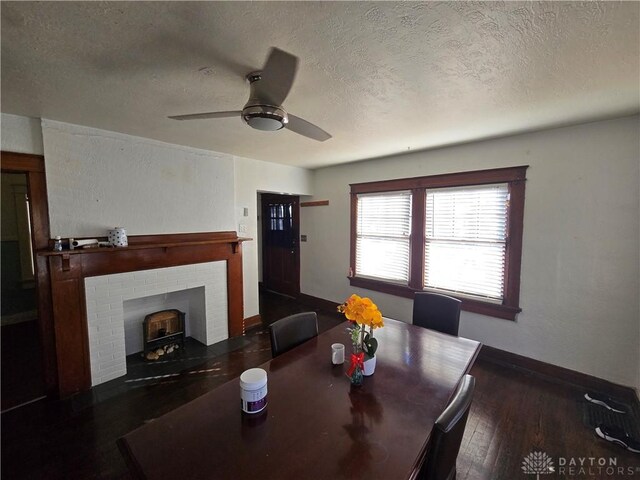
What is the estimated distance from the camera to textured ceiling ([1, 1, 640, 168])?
1.12 metres

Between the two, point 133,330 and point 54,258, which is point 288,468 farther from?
point 133,330

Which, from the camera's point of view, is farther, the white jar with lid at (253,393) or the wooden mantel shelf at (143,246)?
the wooden mantel shelf at (143,246)

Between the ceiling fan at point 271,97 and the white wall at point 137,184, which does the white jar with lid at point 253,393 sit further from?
the white wall at point 137,184

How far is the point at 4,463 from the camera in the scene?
1693 mm

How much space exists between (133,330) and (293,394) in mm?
2724

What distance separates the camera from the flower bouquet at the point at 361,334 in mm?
1353

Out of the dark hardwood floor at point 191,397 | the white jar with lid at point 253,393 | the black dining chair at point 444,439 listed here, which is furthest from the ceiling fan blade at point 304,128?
the dark hardwood floor at point 191,397

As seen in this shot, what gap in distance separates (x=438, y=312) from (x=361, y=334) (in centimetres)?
119

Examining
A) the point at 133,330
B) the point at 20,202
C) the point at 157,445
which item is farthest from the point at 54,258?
the point at 20,202

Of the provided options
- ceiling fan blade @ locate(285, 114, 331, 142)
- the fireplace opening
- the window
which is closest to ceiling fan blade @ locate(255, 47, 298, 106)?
ceiling fan blade @ locate(285, 114, 331, 142)

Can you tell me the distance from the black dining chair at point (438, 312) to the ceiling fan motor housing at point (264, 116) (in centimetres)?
192

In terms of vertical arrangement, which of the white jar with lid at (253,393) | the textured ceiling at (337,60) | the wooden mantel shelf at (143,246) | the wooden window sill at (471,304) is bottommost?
the wooden window sill at (471,304)

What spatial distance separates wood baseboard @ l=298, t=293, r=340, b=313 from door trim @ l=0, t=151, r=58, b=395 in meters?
3.34

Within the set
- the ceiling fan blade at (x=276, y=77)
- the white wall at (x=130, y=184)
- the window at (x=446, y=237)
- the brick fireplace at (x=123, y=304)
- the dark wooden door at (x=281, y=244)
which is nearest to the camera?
the ceiling fan blade at (x=276, y=77)
